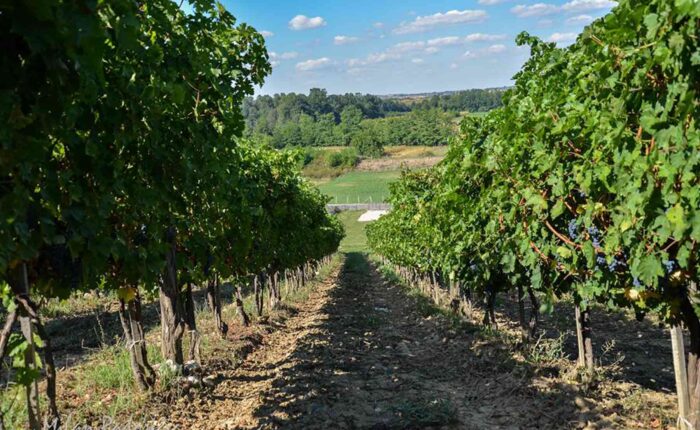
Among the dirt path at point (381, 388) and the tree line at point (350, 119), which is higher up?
the tree line at point (350, 119)

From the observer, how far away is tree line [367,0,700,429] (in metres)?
3.19

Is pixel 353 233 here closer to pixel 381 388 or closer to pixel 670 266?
pixel 381 388

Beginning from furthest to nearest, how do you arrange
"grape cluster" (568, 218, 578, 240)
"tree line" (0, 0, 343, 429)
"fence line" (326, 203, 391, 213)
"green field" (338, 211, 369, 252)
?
"fence line" (326, 203, 391, 213)
"green field" (338, 211, 369, 252)
"grape cluster" (568, 218, 578, 240)
"tree line" (0, 0, 343, 429)

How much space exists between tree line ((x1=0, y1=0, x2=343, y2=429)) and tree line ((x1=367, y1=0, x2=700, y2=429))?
254cm

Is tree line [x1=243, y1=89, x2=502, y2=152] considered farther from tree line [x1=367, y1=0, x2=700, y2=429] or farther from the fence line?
tree line [x1=367, y1=0, x2=700, y2=429]

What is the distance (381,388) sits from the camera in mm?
7625

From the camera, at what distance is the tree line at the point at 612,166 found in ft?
10.5

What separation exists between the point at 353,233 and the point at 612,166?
62.4m

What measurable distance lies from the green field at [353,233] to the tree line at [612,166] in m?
54.4

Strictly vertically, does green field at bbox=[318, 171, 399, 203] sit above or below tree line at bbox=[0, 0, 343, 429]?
below

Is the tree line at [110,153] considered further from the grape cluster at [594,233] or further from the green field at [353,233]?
the green field at [353,233]

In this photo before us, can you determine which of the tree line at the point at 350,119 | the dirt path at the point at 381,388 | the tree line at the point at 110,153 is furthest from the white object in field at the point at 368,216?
the tree line at the point at 110,153

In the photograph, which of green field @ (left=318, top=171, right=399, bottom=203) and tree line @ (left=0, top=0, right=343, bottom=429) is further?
green field @ (left=318, top=171, right=399, bottom=203)

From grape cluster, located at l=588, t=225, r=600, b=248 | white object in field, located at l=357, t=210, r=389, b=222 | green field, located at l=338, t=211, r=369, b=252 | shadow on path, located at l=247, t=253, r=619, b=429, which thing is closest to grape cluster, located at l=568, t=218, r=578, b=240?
grape cluster, located at l=588, t=225, r=600, b=248
